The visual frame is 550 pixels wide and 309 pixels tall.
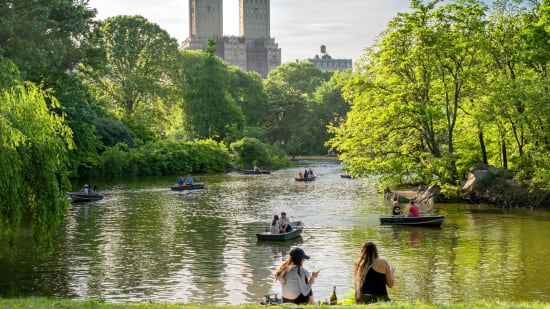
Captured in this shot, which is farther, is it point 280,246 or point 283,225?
point 283,225

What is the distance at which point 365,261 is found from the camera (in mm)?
11391

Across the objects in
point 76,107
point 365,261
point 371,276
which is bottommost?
point 371,276

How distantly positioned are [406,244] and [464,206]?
12035 millimetres

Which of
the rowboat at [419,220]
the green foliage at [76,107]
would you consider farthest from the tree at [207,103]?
the rowboat at [419,220]

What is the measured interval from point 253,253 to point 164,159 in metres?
42.1

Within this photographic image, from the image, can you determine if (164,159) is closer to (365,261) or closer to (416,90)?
(416,90)

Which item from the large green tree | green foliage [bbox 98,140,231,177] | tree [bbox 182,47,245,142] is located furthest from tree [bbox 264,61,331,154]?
the large green tree

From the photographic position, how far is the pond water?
713 inches

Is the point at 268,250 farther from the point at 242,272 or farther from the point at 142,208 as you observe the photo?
the point at 142,208

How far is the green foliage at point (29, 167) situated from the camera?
16078 millimetres

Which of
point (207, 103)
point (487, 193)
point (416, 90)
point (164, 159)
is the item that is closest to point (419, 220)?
point (487, 193)

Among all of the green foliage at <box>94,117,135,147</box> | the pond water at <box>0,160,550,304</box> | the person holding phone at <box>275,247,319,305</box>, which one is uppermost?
the green foliage at <box>94,117,135,147</box>

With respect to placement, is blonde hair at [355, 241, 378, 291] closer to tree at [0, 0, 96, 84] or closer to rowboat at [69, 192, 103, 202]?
tree at [0, 0, 96, 84]

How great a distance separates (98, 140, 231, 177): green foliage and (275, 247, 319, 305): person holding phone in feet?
159
